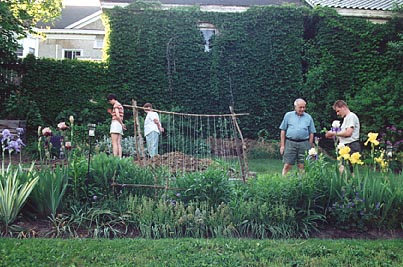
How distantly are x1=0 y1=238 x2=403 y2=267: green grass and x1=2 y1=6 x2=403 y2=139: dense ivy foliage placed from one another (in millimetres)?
9126

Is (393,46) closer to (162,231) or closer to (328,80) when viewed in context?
(328,80)

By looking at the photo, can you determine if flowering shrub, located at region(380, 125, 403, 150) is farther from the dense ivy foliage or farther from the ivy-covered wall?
the ivy-covered wall

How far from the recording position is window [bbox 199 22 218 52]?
13836 millimetres

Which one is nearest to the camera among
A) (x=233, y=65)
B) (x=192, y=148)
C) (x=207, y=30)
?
(x=192, y=148)

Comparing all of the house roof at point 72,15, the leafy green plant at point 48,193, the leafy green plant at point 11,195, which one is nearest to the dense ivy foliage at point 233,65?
the leafy green plant at point 48,193

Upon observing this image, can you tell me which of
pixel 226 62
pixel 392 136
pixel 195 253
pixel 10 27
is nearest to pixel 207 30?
pixel 226 62

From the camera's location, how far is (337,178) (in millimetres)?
4836

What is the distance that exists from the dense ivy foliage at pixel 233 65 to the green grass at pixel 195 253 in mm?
9126

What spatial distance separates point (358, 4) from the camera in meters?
14.7

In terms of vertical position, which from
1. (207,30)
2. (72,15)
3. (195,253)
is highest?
(72,15)

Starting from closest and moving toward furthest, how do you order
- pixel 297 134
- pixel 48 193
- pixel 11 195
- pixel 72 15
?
pixel 11 195, pixel 48 193, pixel 297 134, pixel 72 15

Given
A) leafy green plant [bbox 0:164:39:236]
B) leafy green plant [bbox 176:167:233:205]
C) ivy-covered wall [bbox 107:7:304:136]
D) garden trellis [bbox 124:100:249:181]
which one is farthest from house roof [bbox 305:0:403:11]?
leafy green plant [bbox 0:164:39:236]

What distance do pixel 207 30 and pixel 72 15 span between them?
18466 mm

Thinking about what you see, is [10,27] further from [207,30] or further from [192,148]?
[192,148]
